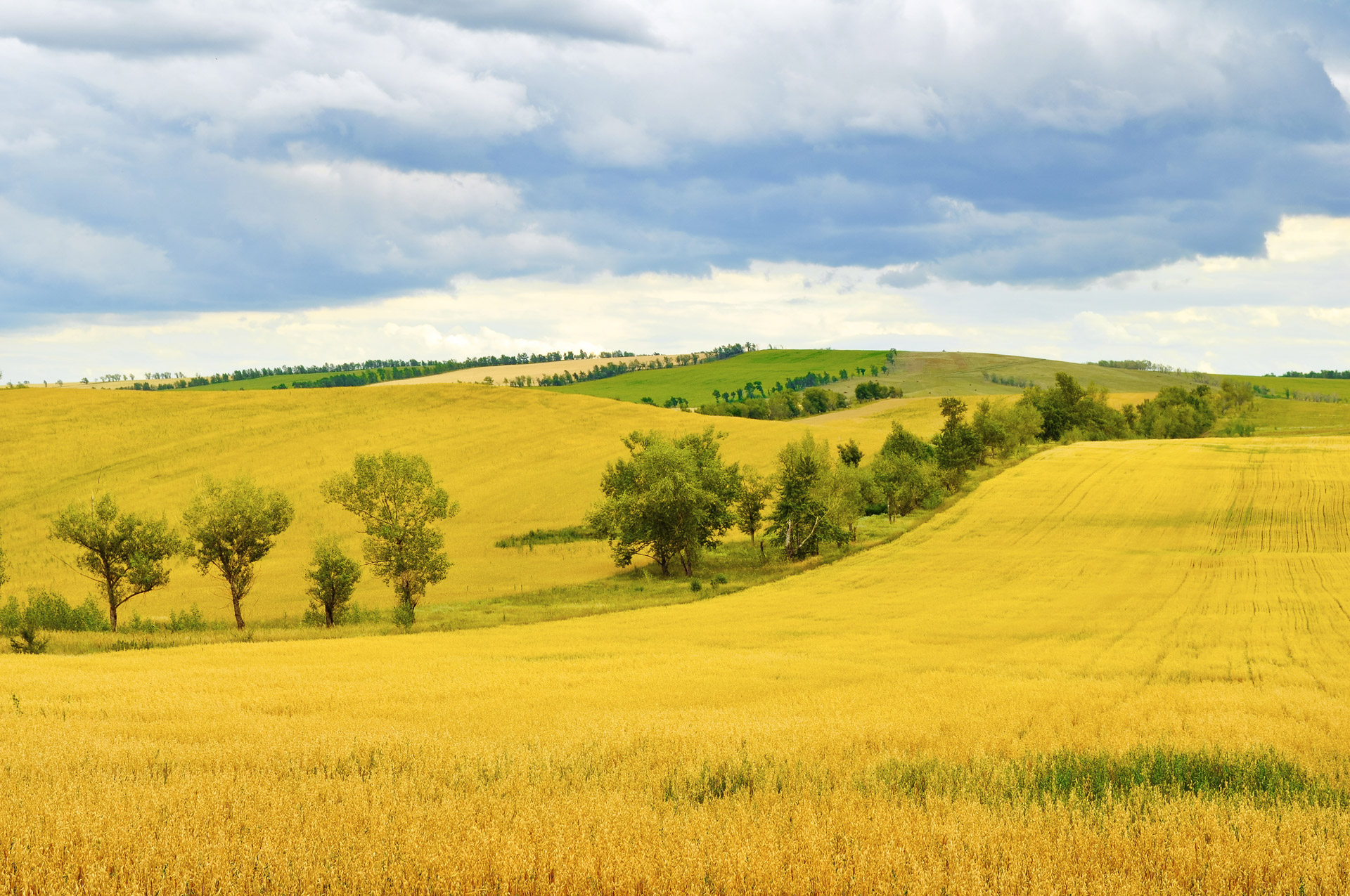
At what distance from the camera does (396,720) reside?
461 inches

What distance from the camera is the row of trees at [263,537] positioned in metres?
39.6

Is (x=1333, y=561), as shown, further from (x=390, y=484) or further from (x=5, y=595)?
(x=5, y=595)

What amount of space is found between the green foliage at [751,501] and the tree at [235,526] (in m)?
31.5

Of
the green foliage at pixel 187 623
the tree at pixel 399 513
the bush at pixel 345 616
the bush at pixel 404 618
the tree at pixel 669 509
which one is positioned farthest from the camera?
the tree at pixel 669 509

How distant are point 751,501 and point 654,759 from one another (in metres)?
51.2

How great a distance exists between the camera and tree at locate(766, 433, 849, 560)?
184 feet

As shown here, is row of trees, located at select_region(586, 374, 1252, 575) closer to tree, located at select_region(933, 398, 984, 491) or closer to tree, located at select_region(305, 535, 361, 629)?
tree, located at select_region(933, 398, 984, 491)

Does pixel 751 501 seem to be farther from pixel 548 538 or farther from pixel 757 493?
pixel 548 538

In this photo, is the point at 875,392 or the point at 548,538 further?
the point at 875,392

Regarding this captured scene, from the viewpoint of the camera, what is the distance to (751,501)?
5947 centimetres

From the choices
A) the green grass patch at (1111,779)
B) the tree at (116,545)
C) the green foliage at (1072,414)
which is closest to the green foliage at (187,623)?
the tree at (116,545)

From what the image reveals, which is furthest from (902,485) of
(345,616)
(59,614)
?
(59,614)

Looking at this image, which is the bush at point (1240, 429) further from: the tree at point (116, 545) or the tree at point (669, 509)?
the tree at point (116, 545)

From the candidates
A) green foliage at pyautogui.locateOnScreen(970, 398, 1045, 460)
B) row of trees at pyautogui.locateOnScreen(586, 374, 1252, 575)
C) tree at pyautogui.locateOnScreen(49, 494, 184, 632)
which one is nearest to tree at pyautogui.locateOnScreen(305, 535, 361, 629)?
tree at pyautogui.locateOnScreen(49, 494, 184, 632)
